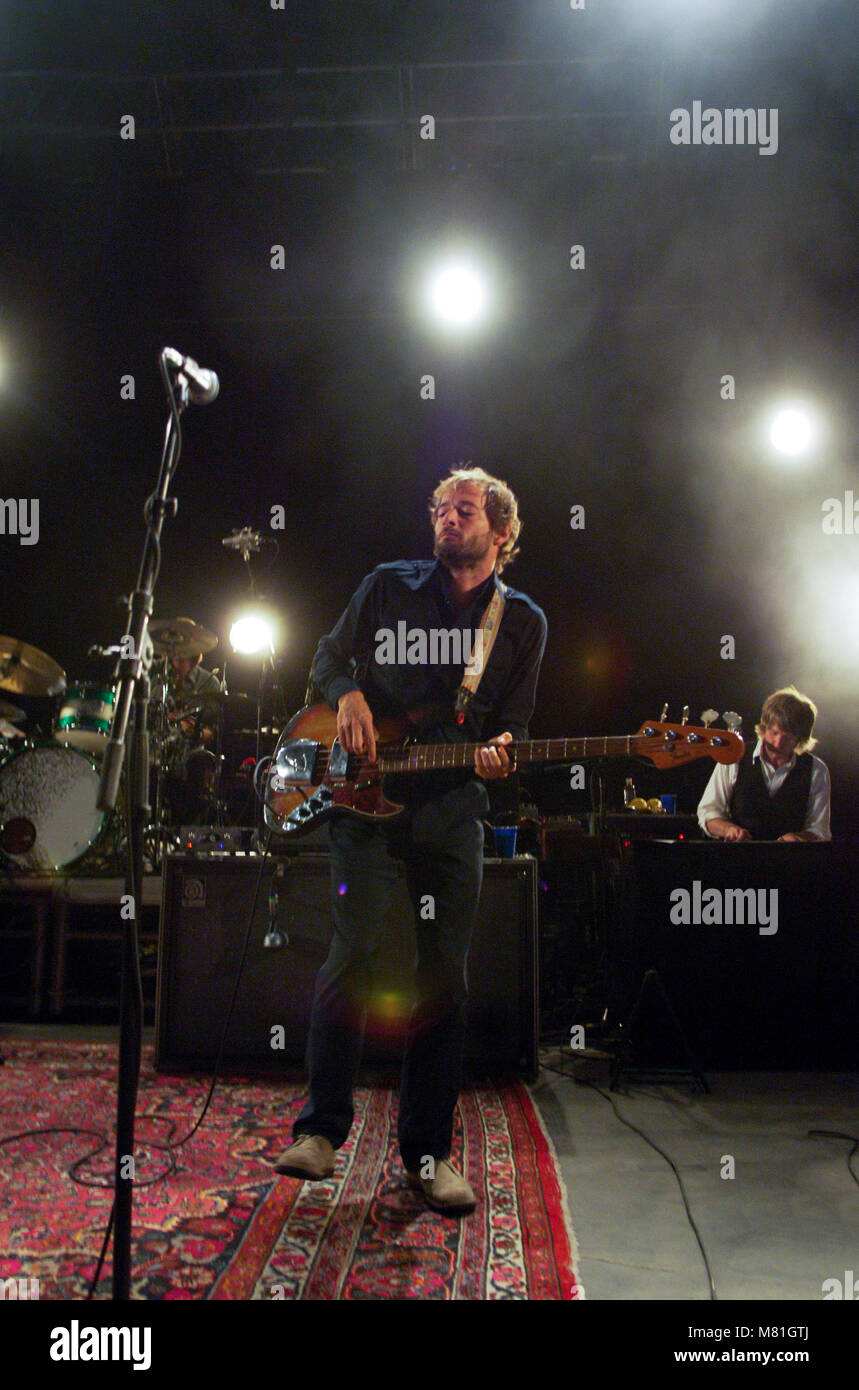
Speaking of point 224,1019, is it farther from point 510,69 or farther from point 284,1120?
point 510,69

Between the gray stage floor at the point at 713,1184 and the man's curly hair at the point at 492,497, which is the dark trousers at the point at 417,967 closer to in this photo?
the gray stage floor at the point at 713,1184

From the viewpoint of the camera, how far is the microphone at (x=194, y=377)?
6.10 feet

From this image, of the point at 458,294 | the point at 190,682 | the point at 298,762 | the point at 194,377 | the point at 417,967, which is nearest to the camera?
the point at 194,377

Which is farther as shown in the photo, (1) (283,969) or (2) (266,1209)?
(1) (283,969)

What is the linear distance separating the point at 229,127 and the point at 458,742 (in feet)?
13.9

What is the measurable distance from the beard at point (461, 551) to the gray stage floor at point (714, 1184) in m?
1.85

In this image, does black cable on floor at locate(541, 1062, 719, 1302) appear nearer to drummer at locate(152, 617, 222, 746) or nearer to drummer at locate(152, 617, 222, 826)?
drummer at locate(152, 617, 222, 826)

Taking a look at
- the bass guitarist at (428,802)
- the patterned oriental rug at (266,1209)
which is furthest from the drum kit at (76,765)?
the bass guitarist at (428,802)

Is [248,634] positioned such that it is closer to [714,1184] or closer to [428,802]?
[428,802]

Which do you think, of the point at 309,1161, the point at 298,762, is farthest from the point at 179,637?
the point at 309,1161

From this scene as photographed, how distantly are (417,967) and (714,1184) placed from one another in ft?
3.53

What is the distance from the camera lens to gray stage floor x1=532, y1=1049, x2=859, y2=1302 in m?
1.95

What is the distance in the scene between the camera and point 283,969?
3520mm

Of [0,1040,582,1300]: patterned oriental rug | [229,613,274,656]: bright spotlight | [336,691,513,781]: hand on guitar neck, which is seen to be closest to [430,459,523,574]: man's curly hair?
[336,691,513,781]: hand on guitar neck
